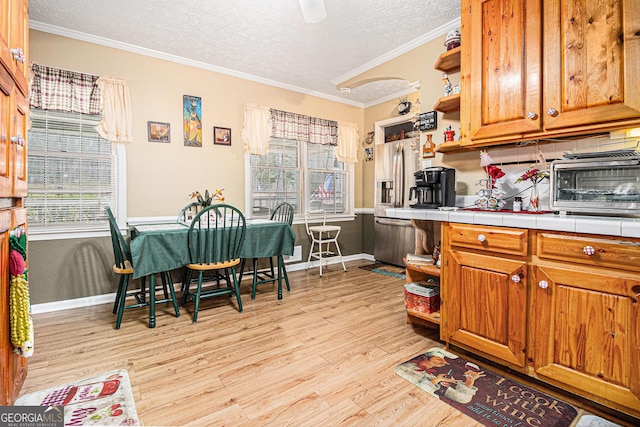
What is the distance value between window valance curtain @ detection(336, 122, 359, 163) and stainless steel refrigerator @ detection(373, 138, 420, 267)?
0.38 meters

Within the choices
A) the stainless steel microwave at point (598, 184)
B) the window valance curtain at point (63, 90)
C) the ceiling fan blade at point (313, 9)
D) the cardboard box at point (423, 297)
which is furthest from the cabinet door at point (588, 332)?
the window valance curtain at point (63, 90)

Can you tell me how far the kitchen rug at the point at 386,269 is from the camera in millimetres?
4227

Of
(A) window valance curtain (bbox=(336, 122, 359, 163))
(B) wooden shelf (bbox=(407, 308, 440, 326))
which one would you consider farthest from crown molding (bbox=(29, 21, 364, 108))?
(B) wooden shelf (bbox=(407, 308, 440, 326))

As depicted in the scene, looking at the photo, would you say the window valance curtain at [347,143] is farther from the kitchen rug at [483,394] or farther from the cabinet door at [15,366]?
the cabinet door at [15,366]

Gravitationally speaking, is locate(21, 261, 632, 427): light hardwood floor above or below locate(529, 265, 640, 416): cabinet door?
below

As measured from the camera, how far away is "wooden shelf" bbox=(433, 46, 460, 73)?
2.31 meters

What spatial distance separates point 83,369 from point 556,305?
9.05 ft

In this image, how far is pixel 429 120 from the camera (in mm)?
2701

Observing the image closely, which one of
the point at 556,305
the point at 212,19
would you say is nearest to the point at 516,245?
the point at 556,305

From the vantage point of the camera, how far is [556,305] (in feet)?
5.12

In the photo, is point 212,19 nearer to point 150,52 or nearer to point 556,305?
point 150,52

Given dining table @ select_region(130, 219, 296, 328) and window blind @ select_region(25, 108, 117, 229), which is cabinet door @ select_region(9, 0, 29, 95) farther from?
window blind @ select_region(25, 108, 117, 229)

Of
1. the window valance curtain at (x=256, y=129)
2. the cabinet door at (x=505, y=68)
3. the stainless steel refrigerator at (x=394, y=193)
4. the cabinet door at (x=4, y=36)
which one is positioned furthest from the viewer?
the stainless steel refrigerator at (x=394, y=193)

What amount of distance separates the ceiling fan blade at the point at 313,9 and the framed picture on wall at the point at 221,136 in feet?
6.89
